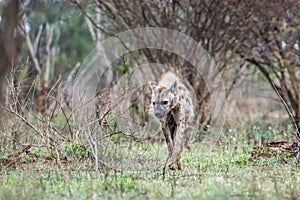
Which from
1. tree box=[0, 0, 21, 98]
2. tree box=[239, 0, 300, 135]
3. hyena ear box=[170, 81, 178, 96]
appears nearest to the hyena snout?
hyena ear box=[170, 81, 178, 96]

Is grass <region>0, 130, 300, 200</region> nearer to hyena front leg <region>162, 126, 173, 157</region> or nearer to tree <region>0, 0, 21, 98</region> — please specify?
hyena front leg <region>162, 126, 173, 157</region>

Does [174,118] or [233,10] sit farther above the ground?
[233,10]

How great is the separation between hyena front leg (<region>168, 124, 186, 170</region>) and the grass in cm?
15

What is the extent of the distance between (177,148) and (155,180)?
1.52 metres

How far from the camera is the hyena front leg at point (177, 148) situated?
23.4ft

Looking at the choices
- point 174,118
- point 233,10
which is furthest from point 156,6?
point 174,118

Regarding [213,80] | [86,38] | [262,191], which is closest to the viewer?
[262,191]

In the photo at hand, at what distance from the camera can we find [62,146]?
7625 mm

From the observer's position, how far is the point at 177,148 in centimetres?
731

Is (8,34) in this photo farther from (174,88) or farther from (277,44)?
(277,44)

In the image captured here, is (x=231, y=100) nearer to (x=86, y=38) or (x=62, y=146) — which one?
A: (x=62, y=146)

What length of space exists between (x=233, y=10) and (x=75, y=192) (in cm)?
718

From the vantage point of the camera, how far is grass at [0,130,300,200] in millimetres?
4930

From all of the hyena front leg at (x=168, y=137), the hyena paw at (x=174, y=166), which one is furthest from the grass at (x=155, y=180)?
the hyena front leg at (x=168, y=137)
